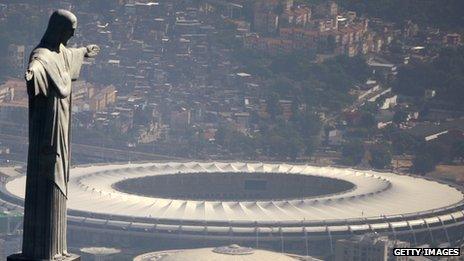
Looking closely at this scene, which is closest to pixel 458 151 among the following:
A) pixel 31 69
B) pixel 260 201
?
pixel 260 201

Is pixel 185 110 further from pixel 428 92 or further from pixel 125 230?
pixel 125 230

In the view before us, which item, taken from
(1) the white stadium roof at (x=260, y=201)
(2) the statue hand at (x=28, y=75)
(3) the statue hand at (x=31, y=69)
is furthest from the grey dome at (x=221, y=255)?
(2) the statue hand at (x=28, y=75)

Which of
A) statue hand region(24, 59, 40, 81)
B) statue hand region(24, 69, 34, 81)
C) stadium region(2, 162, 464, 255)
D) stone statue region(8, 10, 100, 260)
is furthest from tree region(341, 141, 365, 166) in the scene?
statue hand region(24, 69, 34, 81)

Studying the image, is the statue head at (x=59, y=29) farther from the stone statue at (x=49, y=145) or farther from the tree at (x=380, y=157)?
the tree at (x=380, y=157)

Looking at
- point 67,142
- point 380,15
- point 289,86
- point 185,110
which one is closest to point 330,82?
point 289,86

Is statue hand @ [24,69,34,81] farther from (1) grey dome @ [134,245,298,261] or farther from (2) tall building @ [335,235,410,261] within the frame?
(2) tall building @ [335,235,410,261]

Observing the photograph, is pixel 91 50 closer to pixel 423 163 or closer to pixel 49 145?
pixel 49 145

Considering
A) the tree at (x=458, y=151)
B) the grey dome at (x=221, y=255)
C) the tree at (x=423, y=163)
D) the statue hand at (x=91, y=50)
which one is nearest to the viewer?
the statue hand at (x=91, y=50)
